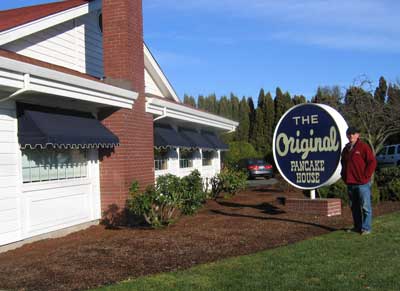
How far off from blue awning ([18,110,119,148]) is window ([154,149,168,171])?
161 inches

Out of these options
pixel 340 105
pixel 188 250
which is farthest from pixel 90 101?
pixel 340 105

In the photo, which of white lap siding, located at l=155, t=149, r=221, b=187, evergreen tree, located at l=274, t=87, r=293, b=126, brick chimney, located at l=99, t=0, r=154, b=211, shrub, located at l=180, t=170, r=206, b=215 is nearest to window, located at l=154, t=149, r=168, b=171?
white lap siding, located at l=155, t=149, r=221, b=187

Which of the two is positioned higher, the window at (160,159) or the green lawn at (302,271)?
the window at (160,159)

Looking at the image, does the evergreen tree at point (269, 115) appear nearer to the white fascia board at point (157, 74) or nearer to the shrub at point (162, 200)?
the white fascia board at point (157, 74)

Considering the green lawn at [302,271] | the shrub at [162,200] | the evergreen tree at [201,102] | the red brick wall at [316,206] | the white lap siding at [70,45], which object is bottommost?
the green lawn at [302,271]

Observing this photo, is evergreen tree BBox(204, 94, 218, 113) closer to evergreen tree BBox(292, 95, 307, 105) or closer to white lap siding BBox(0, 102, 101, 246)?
evergreen tree BBox(292, 95, 307, 105)

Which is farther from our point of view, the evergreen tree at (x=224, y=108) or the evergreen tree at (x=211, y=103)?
the evergreen tree at (x=211, y=103)

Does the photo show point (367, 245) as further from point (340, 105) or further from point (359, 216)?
point (340, 105)

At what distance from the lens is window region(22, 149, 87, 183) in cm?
832

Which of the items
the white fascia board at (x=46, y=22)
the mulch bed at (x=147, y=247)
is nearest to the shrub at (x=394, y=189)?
the mulch bed at (x=147, y=247)

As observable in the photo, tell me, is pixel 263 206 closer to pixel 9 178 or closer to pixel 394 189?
pixel 394 189

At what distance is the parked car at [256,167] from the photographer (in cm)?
2692

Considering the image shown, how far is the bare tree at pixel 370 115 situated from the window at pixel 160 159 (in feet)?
22.2

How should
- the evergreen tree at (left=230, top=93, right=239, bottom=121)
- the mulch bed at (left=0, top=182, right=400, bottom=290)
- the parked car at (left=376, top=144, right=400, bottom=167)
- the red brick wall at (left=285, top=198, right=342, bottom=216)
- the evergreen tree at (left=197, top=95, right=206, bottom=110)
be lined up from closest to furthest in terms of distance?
the mulch bed at (left=0, top=182, right=400, bottom=290), the red brick wall at (left=285, top=198, right=342, bottom=216), the parked car at (left=376, top=144, right=400, bottom=167), the evergreen tree at (left=230, top=93, right=239, bottom=121), the evergreen tree at (left=197, top=95, right=206, bottom=110)
